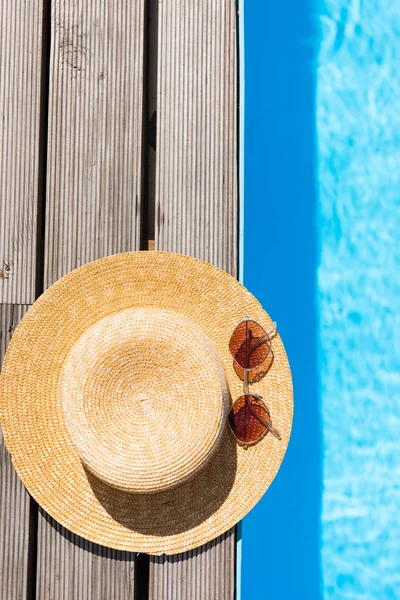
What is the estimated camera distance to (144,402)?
1.99m

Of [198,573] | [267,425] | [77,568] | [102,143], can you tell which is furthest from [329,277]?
[77,568]

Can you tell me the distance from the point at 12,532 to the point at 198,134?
1.80 m

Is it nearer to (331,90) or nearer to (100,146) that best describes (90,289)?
(100,146)

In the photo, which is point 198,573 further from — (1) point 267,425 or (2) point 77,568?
(1) point 267,425

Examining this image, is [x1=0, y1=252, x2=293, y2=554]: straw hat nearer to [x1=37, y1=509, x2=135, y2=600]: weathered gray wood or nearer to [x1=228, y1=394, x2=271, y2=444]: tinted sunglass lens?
[x1=228, y1=394, x2=271, y2=444]: tinted sunglass lens

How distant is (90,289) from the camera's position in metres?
2.15

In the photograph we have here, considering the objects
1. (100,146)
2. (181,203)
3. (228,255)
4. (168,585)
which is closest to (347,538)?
(168,585)

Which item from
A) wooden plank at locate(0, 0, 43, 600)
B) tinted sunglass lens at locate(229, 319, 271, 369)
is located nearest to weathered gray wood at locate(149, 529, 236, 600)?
wooden plank at locate(0, 0, 43, 600)

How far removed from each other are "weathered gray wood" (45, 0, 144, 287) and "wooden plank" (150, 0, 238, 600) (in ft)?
0.38

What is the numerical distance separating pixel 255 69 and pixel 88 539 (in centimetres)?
250

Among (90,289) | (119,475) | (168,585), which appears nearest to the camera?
(119,475)

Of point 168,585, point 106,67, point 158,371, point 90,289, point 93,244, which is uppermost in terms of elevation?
point 106,67

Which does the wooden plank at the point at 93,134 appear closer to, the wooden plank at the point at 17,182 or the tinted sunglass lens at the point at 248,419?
the wooden plank at the point at 17,182

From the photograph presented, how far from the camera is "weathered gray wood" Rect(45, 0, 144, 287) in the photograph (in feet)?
7.86
